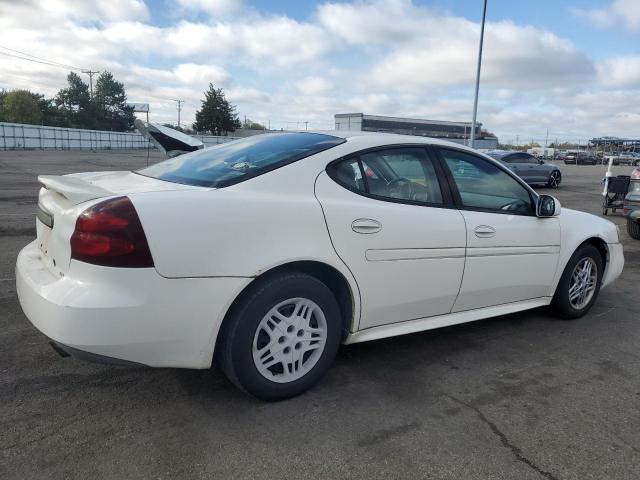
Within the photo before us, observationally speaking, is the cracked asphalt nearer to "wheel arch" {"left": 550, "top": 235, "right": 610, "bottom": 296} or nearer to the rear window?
"wheel arch" {"left": 550, "top": 235, "right": 610, "bottom": 296}

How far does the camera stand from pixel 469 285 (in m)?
3.52

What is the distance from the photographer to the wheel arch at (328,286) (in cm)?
261

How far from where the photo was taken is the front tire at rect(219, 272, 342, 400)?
2.60 metres

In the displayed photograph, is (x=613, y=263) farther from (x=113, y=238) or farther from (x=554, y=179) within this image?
(x=554, y=179)

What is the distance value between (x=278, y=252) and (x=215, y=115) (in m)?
75.3

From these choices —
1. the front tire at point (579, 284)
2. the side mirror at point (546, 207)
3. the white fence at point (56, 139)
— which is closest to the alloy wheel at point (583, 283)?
the front tire at point (579, 284)

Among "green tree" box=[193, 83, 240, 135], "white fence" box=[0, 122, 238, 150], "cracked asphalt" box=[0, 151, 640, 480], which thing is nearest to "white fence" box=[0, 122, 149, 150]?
"white fence" box=[0, 122, 238, 150]

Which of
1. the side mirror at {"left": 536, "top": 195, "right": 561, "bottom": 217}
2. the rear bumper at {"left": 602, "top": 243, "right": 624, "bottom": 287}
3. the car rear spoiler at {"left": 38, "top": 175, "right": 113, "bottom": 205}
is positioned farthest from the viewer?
the rear bumper at {"left": 602, "top": 243, "right": 624, "bottom": 287}

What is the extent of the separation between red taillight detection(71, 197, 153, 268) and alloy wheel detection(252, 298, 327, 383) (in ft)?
2.36

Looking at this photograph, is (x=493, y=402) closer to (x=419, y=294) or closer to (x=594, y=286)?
(x=419, y=294)

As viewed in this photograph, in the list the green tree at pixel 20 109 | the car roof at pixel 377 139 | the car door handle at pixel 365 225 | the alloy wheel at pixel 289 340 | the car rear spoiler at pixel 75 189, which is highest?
the green tree at pixel 20 109

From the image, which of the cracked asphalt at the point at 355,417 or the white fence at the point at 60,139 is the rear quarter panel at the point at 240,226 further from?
the white fence at the point at 60,139

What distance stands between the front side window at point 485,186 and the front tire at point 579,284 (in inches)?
28.7

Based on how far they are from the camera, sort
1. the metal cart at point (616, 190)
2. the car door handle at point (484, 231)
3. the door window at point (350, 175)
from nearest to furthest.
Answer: the door window at point (350, 175) < the car door handle at point (484, 231) < the metal cart at point (616, 190)
